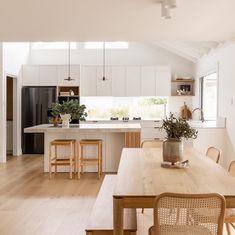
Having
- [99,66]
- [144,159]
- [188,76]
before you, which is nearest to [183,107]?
[188,76]

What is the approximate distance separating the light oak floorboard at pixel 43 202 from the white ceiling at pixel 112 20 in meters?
2.30

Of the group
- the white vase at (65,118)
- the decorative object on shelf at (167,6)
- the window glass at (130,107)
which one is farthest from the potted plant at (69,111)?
the window glass at (130,107)

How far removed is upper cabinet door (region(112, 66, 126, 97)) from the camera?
9.26m

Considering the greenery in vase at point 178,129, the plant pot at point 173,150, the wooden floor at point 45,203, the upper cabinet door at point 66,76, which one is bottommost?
the wooden floor at point 45,203

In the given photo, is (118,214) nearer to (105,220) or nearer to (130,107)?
(105,220)

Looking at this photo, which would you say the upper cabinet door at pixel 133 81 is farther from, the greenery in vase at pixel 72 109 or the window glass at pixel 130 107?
the greenery in vase at pixel 72 109

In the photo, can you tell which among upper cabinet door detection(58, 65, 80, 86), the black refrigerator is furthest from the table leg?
upper cabinet door detection(58, 65, 80, 86)

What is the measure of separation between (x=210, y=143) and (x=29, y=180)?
3.28 metres

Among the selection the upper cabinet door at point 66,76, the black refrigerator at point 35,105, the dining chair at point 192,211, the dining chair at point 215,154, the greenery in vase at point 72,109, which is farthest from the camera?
the upper cabinet door at point 66,76

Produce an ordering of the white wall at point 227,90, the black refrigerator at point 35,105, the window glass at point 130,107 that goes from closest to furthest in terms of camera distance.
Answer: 1. the white wall at point 227,90
2. the black refrigerator at point 35,105
3. the window glass at point 130,107

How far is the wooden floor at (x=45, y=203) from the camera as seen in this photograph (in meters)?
3.58

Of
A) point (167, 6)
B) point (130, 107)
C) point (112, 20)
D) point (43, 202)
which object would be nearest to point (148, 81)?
point (130, 107)

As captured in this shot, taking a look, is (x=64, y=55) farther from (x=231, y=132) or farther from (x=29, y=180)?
(x=231, y=132)

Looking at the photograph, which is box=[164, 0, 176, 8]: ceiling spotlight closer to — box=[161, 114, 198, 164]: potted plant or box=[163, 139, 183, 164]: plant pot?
box=[161, 114, 198, 164]: potted plant
